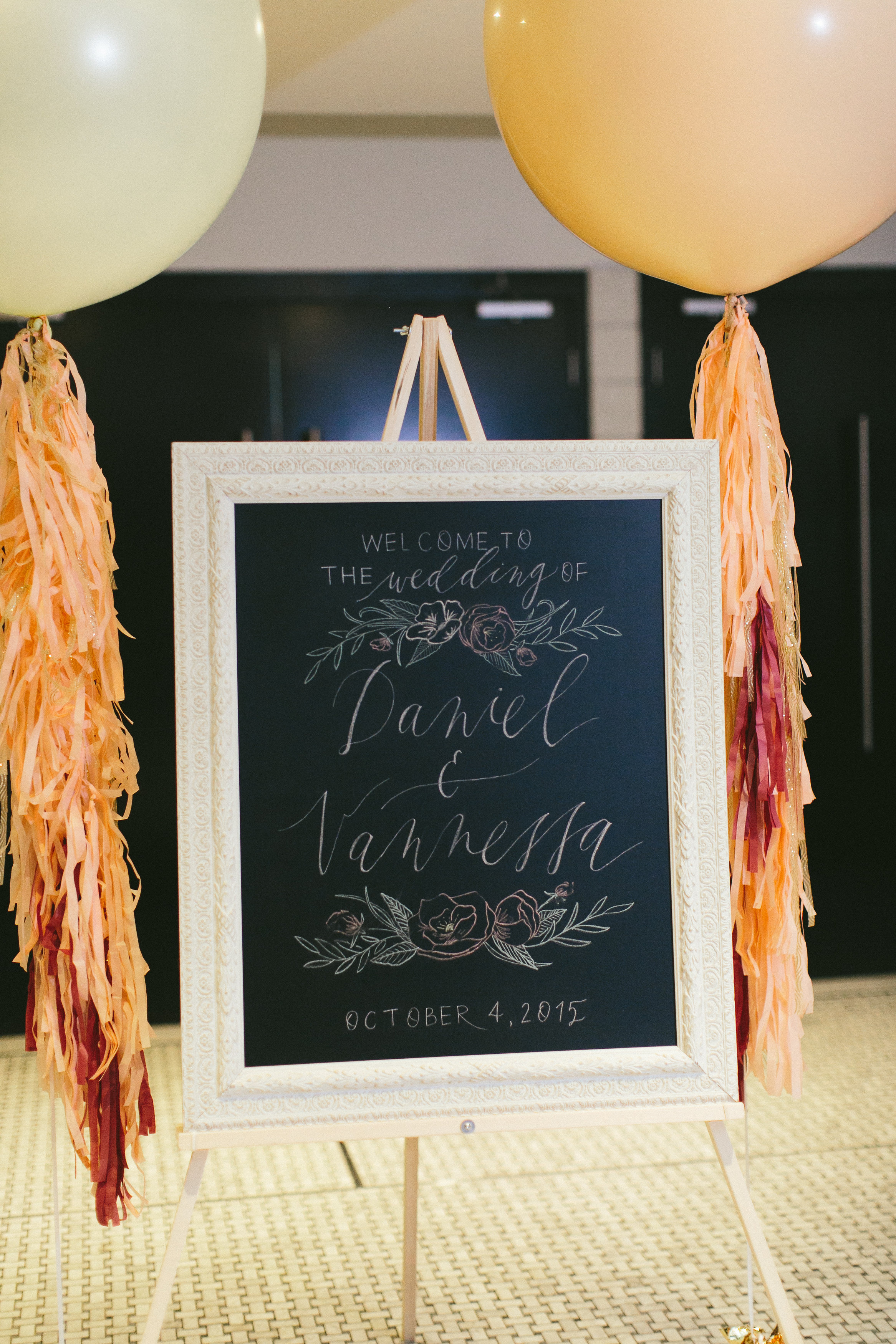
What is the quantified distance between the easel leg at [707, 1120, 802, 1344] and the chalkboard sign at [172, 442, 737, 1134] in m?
0.04

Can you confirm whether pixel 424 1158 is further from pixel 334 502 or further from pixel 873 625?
pixel 873 625

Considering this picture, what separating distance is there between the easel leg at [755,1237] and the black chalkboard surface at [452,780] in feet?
0.43

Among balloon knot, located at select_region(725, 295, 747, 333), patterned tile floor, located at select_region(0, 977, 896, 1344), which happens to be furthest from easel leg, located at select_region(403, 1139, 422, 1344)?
balloon knot, located at select_region(725, 295, 747, 333)

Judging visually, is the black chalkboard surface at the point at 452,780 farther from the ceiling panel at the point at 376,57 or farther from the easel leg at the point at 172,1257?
the ceiling panel at the point at 376,57

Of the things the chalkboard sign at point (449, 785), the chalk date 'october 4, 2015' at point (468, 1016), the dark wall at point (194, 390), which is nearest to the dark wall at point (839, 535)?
the dark wall at point (194, 390)

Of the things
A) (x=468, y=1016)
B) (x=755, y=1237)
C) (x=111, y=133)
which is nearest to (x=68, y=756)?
(x=468, y=1016)

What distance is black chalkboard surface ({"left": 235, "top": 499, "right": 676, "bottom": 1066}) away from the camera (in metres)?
1.26

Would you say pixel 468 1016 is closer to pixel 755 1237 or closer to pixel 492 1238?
pixel 755 1237

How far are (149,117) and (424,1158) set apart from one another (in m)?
1.88

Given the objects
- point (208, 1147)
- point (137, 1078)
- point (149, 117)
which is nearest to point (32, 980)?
point (137, 1078)

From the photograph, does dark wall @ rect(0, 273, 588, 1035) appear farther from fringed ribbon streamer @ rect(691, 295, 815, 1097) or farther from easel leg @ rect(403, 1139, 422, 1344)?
fringed ribbon streamer @ rect(691, 295, 815, 1097)

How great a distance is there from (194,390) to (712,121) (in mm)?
2163

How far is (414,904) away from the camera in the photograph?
128cm

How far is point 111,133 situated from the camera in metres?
1.18
